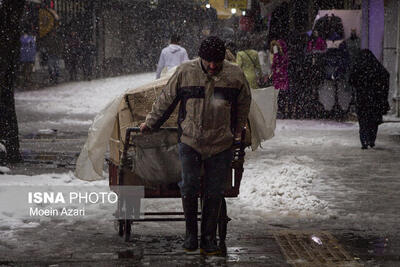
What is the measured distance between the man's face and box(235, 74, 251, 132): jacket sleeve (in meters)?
0.26

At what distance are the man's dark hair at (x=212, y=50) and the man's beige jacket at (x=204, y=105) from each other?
138mm

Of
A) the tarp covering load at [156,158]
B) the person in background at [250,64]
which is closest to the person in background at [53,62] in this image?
the person in background at [250,64]

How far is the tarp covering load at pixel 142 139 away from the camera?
6.38 m

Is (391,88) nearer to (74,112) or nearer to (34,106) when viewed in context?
(74,112)

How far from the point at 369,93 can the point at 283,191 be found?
5.41 meters

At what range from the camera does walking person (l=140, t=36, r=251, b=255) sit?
6.15 meters

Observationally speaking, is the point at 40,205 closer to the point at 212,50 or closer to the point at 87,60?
the point at 212,50

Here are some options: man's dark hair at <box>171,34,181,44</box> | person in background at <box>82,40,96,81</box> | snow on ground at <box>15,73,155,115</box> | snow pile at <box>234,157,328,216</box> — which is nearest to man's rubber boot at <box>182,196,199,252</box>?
snow pile at <box>234,157,328,216</box>

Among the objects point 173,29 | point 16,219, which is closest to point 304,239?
point 16,219

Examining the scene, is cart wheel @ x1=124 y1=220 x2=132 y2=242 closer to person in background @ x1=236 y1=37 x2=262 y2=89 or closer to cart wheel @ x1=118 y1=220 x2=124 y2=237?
cart wheel @ x1=118 y1=220 x2=124 y2=237

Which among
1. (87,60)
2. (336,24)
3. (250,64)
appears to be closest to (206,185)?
(250,64)

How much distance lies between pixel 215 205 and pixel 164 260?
0.60 m

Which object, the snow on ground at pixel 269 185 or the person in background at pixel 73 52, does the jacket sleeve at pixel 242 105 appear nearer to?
the snow on ground at pixel 269 185

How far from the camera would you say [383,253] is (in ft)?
21.6
